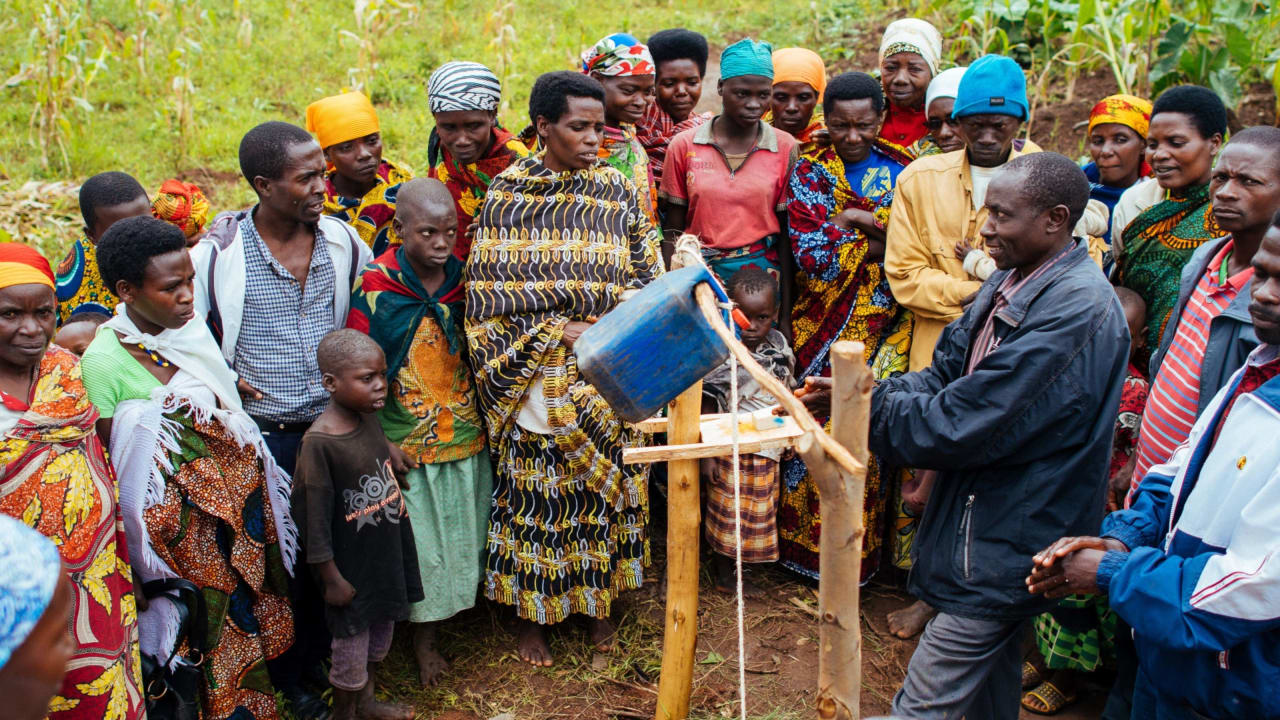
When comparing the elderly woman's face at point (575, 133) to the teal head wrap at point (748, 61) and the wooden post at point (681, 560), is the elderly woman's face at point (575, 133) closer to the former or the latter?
the teal head wrap at point (748, 61)

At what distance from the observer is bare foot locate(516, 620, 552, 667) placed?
4.11m

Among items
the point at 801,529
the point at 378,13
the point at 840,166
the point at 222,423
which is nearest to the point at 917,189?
the point at 840,166

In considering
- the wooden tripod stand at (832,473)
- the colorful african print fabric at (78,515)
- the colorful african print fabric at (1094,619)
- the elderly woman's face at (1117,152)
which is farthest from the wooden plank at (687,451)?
the elderly woman's face at (1117,152)

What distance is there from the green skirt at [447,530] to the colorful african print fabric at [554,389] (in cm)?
9

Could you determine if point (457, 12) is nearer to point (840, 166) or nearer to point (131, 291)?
point (840, 166)

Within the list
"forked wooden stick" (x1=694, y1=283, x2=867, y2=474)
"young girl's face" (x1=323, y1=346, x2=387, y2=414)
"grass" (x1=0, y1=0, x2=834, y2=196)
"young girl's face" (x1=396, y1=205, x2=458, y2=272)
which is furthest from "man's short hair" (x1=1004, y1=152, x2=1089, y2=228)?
"grass" (x1=0, y1=0, x2=834, y2=196)

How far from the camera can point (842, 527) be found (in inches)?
81.4

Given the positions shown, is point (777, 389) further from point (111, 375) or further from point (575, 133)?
point (111, 375)

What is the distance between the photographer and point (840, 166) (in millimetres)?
4582

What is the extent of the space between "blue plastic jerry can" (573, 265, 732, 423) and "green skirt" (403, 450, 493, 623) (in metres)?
1.86

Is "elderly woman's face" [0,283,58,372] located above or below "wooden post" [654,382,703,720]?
above

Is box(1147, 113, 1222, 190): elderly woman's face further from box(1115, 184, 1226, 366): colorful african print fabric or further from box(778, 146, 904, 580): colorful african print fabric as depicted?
box(778, 146, 904, 580): colorful african print fabric

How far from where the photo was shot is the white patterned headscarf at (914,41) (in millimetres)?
4938

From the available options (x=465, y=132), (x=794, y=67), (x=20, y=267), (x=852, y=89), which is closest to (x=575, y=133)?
(x=465, y=132)
